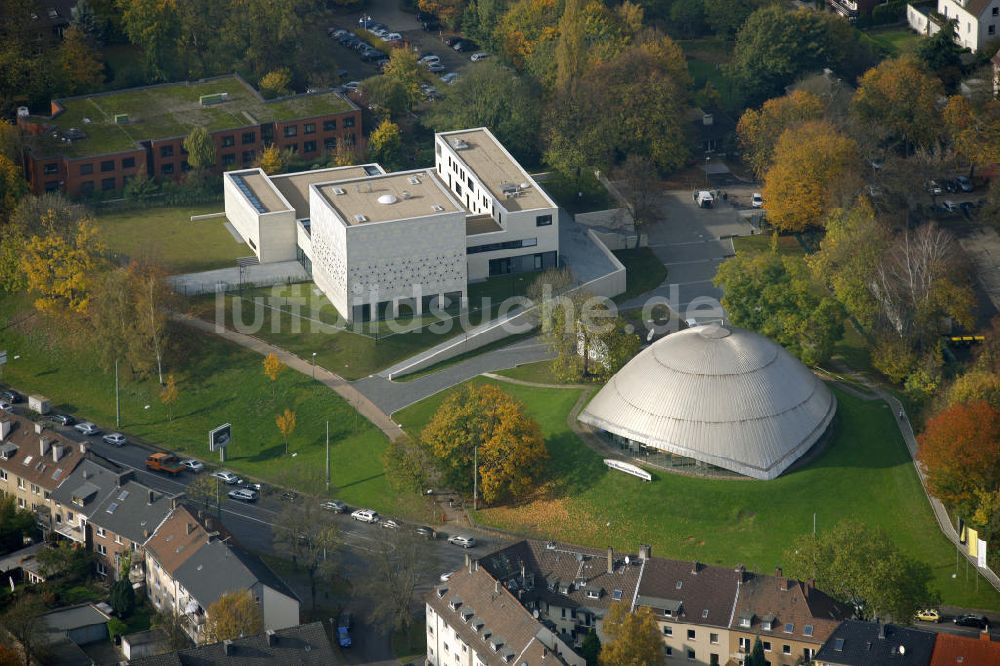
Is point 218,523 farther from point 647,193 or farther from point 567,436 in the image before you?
point 647,193

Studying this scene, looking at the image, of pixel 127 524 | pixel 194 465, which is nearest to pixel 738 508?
pixel 194 465

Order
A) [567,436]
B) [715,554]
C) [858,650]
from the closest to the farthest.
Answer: [858,650], [715,554], [567,436]

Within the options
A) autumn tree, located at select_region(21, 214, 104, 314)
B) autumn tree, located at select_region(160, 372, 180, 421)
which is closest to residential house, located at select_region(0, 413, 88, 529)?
autumn tree, located at select_region(160, 372, 180, 421)

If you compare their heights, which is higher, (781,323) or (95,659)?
(781,323)

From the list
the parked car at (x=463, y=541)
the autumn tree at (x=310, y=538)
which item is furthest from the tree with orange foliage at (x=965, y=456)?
the autumn tree at (x=310, y=538)

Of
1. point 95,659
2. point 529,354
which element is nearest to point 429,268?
point 529,354

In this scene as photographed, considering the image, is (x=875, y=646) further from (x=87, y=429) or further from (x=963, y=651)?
A: (x=87, y=429)
